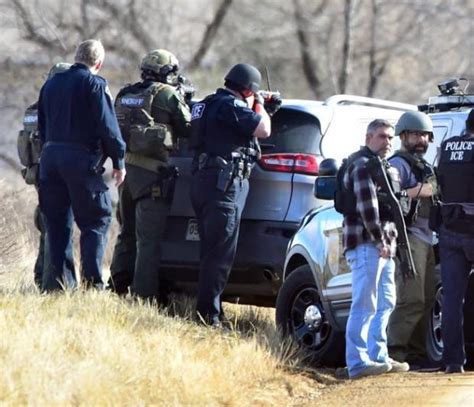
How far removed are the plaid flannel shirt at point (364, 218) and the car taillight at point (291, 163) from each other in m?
1.34

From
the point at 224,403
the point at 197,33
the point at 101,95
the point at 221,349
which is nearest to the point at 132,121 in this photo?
the point at 101,95

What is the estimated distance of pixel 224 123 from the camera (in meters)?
10.6

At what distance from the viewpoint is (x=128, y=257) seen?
38.7 ft

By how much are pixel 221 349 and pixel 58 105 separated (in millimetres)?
2414

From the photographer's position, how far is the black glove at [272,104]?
1098 centimetres

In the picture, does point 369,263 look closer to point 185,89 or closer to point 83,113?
point 83,113

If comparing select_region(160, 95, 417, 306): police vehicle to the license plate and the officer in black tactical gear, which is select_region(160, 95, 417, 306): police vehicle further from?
the officer in black tactical gear

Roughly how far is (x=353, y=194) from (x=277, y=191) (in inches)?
63.0

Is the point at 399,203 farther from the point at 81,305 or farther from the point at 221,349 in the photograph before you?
the point at 81,305

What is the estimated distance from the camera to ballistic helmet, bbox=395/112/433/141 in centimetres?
975

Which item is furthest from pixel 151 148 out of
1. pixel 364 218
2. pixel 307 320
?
pixel 364 218

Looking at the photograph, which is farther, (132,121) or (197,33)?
(197,33)

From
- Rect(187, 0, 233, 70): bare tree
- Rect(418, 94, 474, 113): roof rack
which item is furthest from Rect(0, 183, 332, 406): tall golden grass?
Rect(187, 0, 233, 70): bare tree

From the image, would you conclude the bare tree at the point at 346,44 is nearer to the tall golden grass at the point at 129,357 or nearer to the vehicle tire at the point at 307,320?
the tall golden grass at the point at 129,357
